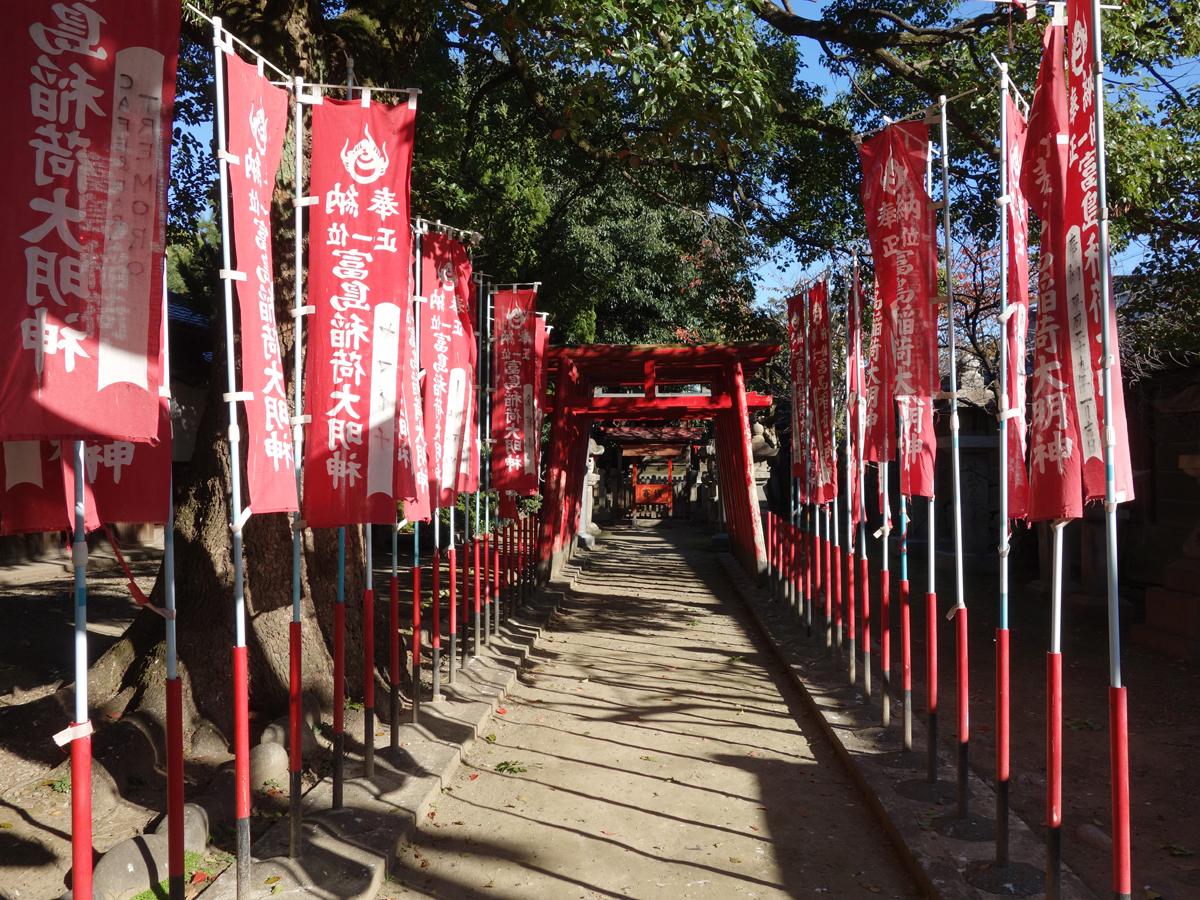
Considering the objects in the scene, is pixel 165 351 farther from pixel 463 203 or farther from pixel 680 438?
pixel 680 438

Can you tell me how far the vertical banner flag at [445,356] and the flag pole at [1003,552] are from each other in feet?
12.7

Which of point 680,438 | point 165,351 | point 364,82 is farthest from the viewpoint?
point 680,438

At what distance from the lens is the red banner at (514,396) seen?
9.48 metres

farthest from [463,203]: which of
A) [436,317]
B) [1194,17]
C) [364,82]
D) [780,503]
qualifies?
[780,503]

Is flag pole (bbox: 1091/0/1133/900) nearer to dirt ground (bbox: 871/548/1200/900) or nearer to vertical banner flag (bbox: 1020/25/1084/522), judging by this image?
vertical banner flag (bbox: 1020/25/1084/522)

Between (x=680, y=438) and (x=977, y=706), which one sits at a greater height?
(x=680, y=438)

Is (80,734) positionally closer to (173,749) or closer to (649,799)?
(173,749)

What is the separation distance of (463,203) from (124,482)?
345 inches

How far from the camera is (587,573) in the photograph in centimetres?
1833

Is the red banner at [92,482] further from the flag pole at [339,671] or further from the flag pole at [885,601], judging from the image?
the flag pole at [885,601]

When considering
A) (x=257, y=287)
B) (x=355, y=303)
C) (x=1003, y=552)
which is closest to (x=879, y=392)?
(x=1003, y=552)

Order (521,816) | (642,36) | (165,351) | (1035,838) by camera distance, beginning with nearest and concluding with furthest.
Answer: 1. (165,351)
2. (1035,838)
3. (521,816)
4. (642,36)

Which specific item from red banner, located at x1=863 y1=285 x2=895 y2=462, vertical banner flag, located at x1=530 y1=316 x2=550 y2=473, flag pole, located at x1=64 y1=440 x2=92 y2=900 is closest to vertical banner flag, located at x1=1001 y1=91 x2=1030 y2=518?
red banner, located at x1=863 y1=285 x2=895 y2=462

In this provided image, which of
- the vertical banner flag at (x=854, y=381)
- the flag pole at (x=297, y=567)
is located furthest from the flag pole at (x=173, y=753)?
the vertical banner flag at (x=854, y=381)
